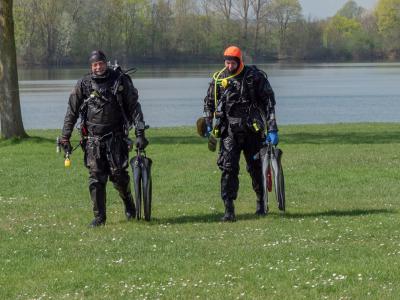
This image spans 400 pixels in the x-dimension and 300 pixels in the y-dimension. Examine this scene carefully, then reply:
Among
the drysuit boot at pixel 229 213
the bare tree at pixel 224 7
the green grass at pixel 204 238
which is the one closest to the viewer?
the green grass at pixel 204 238

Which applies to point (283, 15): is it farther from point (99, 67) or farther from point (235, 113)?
point (99, 67)

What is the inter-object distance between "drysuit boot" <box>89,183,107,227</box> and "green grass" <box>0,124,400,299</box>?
0.15 metres

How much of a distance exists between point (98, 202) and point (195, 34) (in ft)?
323

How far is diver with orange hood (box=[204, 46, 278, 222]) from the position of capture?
1103 centimetres

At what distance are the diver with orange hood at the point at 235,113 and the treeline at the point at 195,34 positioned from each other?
267 feet

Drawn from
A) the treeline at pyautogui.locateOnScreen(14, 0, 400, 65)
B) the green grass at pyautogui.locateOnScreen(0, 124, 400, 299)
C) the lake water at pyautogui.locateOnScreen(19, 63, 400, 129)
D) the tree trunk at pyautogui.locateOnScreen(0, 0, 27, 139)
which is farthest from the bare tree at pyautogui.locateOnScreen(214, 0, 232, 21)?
the green grass at pyautogui.locateOnScreen(0, 124, 400, 299)

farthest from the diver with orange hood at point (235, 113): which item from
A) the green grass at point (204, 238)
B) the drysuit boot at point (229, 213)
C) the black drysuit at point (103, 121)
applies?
the black drysuit at point (103, 121)

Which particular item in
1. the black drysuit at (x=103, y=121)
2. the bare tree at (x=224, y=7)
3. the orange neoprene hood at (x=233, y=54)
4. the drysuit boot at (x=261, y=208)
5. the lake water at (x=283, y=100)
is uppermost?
the bare tree at (x=224, y=7)

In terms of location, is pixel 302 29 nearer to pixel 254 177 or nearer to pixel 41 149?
pixel 41 149

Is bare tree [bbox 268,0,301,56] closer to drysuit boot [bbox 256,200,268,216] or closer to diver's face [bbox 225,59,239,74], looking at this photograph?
drysuit boot [bbox 256,200,268,216]

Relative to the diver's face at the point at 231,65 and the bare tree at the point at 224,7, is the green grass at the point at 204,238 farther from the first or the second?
the bare tree at the point at 224,7

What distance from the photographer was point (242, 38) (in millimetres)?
110562

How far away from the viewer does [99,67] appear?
10625 millimetres

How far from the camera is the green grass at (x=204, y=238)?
745cm
